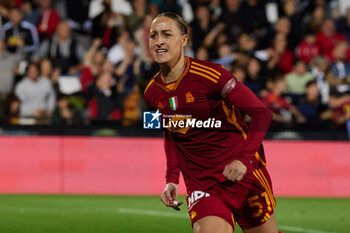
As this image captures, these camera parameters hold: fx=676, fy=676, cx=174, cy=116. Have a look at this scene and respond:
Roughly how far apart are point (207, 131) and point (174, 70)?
49 cm

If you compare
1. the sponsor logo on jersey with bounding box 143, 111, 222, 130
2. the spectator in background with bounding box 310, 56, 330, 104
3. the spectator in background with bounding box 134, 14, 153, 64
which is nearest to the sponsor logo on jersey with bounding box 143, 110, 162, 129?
the sponsor logo on jersey with bounding box 143, 111, 222, 130

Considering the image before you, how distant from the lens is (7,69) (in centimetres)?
1293

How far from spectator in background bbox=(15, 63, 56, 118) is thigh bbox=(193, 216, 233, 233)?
8.05 m

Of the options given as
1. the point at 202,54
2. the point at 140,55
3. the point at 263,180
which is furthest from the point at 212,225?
the point at 140,55

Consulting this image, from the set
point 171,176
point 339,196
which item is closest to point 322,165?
point 339,196

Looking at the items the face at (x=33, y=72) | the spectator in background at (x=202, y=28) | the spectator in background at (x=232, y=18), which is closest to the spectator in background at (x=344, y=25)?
the spectator in background at (x=232, y=18)

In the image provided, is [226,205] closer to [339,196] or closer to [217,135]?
[217,135]

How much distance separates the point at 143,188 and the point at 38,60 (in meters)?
3.26

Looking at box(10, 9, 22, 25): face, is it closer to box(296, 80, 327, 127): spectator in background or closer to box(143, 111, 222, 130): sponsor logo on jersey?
box(296, 80, 327, 127): spectator in background

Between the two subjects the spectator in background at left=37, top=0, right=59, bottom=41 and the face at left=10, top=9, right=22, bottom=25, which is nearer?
the face at left=10, top=9, right=22, bottom=25

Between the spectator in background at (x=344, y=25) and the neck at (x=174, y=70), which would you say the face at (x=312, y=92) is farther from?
the neck at (x=174, y=70)

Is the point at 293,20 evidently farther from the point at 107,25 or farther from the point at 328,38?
the point at 107,25

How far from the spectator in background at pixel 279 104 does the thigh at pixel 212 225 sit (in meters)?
7.66

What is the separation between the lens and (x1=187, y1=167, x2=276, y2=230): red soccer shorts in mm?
4660
